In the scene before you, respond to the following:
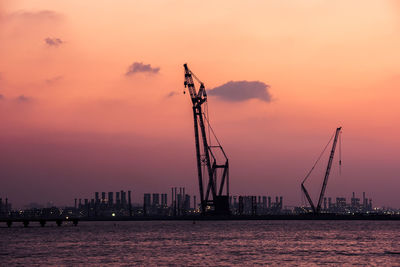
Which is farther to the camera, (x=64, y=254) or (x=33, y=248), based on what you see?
(x=33, y=248)

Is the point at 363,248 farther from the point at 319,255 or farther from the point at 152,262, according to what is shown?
the point at 152,262

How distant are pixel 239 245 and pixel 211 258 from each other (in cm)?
3009

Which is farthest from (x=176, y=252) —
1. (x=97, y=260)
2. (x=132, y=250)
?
(x=97, y=260)

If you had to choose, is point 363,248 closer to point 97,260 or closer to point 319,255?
point 319,255

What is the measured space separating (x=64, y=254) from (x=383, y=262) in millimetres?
46752

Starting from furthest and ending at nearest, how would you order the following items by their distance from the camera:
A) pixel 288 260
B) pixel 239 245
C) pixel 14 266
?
pixel 239 245, pixel 288 260, pixel 14 266

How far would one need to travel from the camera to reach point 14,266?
87.0m

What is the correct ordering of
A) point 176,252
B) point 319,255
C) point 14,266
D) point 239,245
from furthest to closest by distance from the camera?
point 239,245, point 176,252, point 319,255, point 14,266

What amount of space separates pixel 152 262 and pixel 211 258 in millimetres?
9306

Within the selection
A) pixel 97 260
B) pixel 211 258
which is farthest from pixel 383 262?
pixel 97 260

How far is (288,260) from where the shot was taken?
92750 mm

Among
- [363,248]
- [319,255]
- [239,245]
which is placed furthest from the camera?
[239,245]

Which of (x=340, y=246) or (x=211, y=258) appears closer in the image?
(x=211, y=258)

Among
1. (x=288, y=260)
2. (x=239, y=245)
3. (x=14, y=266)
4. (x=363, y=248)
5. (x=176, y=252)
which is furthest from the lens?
(x=239, y=245)
